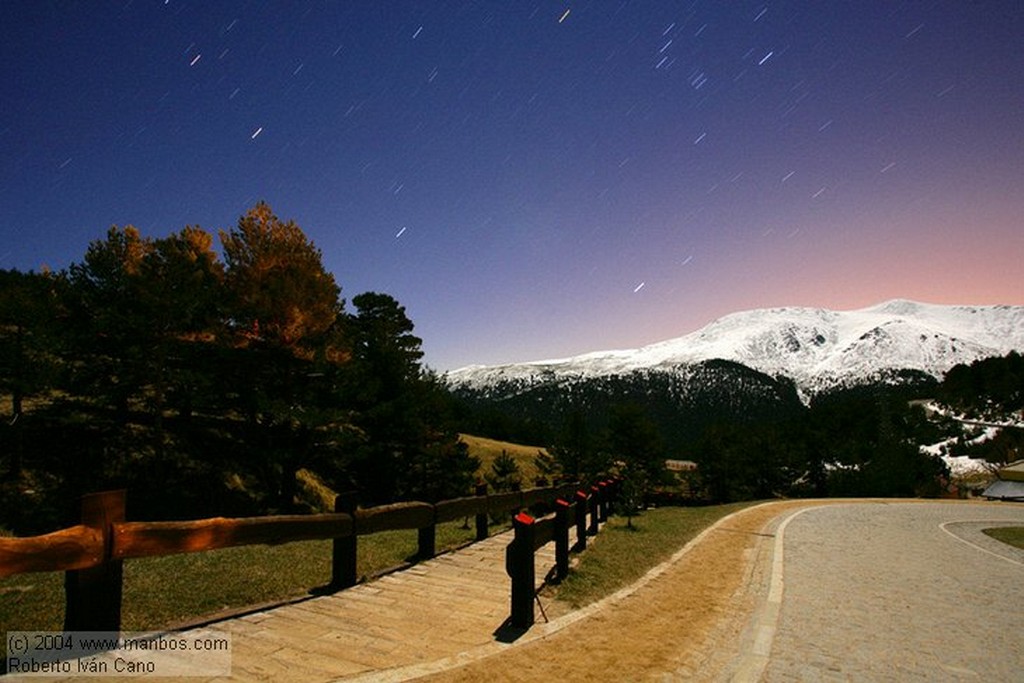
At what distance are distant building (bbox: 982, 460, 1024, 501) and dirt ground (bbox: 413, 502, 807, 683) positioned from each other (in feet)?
161

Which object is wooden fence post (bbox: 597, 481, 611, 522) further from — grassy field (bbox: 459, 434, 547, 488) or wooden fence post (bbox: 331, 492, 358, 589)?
grassy field (bbox: 459, 434, 547, 488)

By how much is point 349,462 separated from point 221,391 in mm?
6777

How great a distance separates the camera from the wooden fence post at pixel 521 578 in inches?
214

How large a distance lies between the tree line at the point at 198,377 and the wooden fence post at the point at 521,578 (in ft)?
56.8

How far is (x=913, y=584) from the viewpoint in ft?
29.7

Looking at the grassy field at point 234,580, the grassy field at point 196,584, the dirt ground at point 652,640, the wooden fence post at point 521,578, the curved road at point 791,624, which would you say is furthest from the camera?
the wooden fence post at point 521,578

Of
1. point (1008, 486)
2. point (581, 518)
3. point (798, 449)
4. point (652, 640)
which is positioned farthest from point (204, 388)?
point (798, 449)

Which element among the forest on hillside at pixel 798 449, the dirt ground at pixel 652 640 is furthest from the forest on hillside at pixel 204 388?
the forest on hillside at pixel 798 449

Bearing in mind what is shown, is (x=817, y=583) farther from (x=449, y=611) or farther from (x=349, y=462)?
(x=349, y=462)

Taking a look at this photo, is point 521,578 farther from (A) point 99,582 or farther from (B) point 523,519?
(A) point 99,582

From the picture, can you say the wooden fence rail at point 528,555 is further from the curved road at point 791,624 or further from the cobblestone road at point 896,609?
the cobblestone road at point 896,609

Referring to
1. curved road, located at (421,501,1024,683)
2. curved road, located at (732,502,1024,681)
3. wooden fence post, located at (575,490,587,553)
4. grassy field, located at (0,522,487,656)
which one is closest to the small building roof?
curved road, located at (732,502,1024,681)

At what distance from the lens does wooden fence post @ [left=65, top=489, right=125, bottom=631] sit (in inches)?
148

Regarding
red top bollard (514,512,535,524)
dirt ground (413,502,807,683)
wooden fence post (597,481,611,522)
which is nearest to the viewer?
dirt ground (413,502,807,683)
